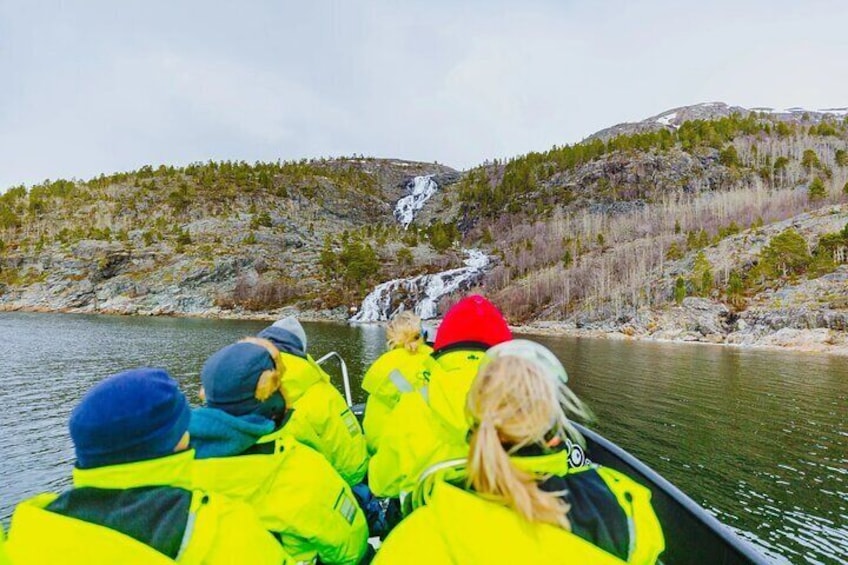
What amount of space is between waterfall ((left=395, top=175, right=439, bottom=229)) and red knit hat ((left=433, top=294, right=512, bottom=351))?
12387 centimetres

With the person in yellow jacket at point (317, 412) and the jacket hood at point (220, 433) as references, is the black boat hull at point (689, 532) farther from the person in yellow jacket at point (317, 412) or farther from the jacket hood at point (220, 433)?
the jacket hood at point (220, 433)

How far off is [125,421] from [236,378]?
1101mm

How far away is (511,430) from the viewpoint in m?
1.58

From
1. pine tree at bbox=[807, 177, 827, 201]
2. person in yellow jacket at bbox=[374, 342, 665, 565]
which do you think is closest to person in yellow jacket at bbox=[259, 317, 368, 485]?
person in yellow jacket at bbox=[374, 342, 665, 565]

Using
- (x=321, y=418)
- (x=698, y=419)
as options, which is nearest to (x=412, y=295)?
(x=698, y=419)

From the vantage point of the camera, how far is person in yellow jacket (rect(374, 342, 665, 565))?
4.74ft

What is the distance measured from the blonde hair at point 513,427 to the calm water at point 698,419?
7.83m

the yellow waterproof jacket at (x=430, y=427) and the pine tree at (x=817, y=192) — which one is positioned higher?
the pine tree at (x=817, y=192)

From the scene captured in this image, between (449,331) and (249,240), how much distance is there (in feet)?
294

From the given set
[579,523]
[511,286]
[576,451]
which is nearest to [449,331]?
[579,523]

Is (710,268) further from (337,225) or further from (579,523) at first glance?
(337,225)

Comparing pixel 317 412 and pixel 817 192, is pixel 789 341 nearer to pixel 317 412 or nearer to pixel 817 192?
pixel 317 412

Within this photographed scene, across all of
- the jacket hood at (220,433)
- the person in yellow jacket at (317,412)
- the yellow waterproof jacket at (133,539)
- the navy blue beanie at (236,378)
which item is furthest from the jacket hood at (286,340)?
the yellow waterproof jacket at (133,539)

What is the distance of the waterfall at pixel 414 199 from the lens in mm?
132350
